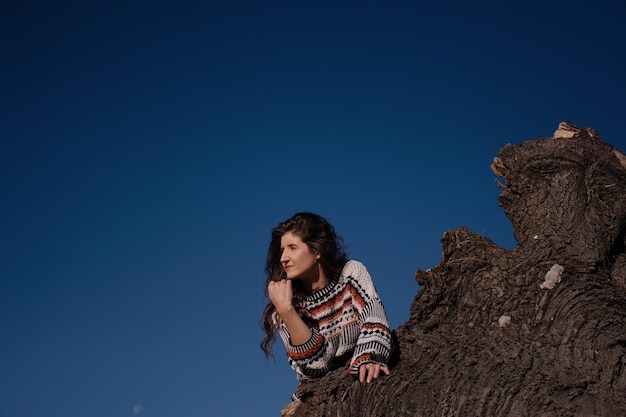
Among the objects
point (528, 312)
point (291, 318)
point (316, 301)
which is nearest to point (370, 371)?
point (291, 318)

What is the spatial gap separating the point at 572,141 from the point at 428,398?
337 cm

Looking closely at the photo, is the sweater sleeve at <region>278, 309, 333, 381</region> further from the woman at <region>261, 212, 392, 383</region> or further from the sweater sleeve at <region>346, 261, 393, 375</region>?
the sweater sleeve at <region>346, 261, 393, 375</region>

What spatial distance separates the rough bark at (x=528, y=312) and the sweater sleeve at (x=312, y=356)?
0.23 metres

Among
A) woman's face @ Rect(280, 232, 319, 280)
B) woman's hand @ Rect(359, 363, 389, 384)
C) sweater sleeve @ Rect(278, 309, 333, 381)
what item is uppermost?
woman's face @ Rect(280, 232, 319, 280)

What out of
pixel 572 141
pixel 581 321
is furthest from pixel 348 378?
pixel 572 141

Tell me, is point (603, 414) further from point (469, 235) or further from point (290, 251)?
point (290, 251)

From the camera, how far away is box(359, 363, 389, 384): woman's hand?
3.92 meters

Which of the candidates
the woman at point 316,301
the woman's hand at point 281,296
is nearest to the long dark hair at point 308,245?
the woman at point 316,301

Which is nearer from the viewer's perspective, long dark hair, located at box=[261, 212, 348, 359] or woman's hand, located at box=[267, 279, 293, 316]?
woman's hand, located at box=[267, 279, 293, 316]

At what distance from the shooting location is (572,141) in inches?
227

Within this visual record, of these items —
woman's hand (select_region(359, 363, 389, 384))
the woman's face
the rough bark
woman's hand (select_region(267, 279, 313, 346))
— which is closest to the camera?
the rough bark

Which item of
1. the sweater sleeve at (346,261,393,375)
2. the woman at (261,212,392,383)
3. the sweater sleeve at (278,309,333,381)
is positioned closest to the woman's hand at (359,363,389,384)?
the sweater sleeve at (346,261,393,375)

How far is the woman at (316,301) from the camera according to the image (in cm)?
438

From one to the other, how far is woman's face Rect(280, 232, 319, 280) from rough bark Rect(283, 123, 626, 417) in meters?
0.91
